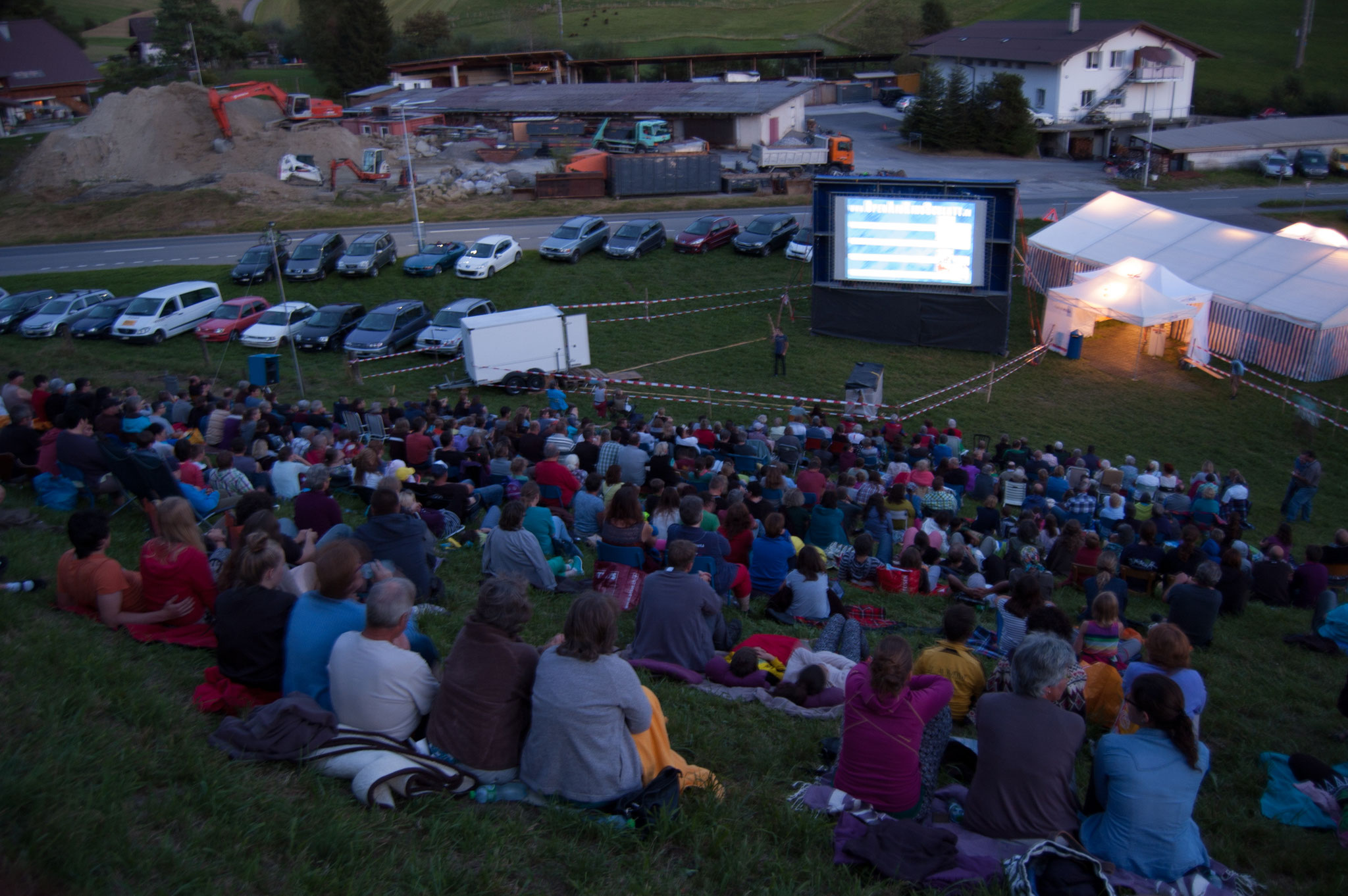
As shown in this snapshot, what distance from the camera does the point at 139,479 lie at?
32.4 ft

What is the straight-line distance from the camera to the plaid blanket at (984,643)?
8070mm

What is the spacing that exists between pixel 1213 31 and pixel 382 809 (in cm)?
9829

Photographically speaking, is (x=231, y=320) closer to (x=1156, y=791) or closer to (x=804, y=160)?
(x=1156, y=791)

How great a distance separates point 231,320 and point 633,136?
32.4 meters

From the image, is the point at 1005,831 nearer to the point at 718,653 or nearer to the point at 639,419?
the point at 718,653

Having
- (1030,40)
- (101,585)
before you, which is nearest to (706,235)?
(101,585)

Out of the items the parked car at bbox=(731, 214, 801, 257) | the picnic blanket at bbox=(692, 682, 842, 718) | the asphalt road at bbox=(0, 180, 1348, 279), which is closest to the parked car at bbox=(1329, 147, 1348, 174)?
the asphalt road at bbox=(0, 180, 1348, 279)

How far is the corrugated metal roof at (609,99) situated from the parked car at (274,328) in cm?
3767

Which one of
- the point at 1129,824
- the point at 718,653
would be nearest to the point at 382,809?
the point at 718,653

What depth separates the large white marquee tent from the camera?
76.5 ft

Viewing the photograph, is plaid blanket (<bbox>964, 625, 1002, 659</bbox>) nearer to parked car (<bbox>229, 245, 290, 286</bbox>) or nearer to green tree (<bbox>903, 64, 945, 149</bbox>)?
parked car (<bbox>229, 245, 290, 286</bbox>)

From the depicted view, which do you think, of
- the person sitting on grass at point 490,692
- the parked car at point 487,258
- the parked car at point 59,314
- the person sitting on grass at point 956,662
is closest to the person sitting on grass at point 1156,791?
the person sitting on grass at point 956,662

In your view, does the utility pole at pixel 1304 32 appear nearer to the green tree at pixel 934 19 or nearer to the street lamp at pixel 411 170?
the green tree at pixel 934 19

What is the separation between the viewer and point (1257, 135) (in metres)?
55.6
